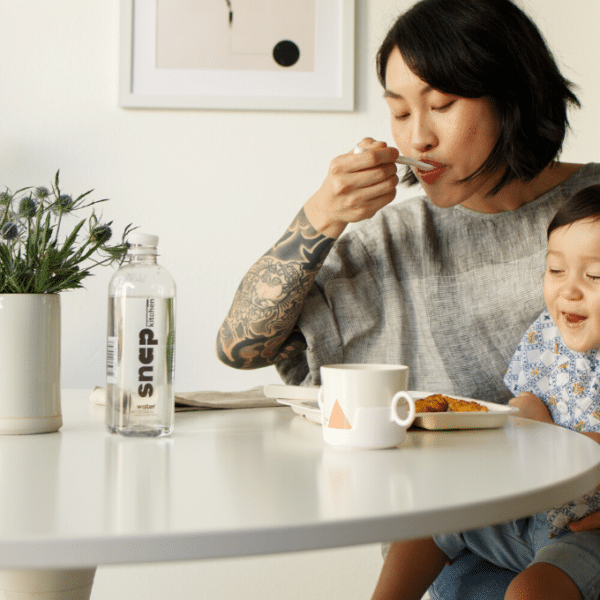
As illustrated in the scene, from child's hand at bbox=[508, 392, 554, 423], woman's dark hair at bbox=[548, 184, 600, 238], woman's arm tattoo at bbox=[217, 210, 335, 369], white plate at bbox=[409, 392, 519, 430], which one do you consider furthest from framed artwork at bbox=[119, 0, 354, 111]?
white plate at bbox=[409, 392, 519, 430]

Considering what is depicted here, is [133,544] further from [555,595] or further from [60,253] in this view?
[555,595]

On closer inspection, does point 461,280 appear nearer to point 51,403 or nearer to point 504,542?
point 504,542

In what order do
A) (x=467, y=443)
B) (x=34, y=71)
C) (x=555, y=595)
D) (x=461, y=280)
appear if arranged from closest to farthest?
1. (x=467, y=443)
2. (x=555, y=595)
3. (x=461, y=280)
4. (x=34, y=71)

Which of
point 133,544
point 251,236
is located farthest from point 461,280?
point 133,544

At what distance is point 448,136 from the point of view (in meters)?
1.16

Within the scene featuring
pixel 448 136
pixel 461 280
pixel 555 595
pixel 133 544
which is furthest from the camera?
pixel 461 280

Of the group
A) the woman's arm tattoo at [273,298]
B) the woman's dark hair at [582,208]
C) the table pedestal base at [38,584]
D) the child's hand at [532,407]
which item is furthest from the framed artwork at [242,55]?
the table pedestal base at [38,584]

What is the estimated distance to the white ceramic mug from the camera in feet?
1.97

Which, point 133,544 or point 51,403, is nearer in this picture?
point 133,544

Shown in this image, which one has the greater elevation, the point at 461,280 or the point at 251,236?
the point at 251,236

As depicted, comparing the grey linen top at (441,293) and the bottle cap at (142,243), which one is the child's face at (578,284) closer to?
the grey linen top at (441,293)

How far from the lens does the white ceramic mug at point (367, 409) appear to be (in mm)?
602

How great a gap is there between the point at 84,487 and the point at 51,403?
25 cm

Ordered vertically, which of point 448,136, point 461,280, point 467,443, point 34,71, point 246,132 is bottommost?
point 467,443
